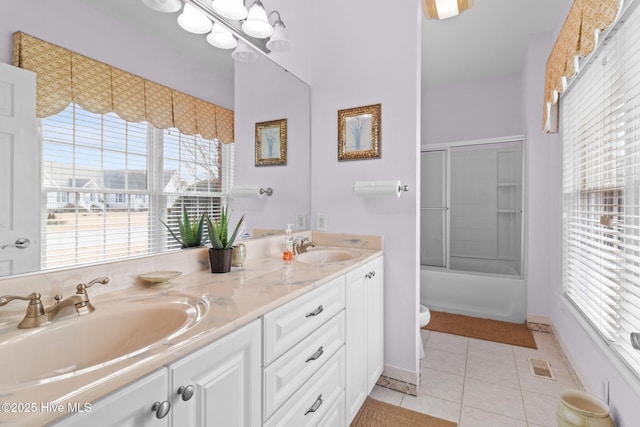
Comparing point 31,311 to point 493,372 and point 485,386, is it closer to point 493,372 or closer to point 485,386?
point 485,386

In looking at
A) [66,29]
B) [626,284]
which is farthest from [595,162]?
[66,29]

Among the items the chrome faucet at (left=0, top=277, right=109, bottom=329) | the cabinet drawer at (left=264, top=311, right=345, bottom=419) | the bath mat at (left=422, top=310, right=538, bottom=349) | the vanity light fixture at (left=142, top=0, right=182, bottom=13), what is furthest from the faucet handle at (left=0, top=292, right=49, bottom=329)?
the bath mat at (left=422, top=310, right=538, bottom=349)

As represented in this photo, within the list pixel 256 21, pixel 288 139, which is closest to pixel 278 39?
pixel 256 21

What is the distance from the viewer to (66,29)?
0.92 m

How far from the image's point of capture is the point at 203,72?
1364 mm

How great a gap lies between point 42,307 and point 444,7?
2.53 m

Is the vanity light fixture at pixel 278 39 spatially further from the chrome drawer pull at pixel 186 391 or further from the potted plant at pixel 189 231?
the chrome drawer pull at pixel 186 391

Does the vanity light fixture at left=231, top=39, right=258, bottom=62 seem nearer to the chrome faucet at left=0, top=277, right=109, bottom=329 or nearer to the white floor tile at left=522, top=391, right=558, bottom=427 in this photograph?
the chrome faucet at left=0, top=277, right=109, bottom=329

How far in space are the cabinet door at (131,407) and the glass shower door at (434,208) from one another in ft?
11.5

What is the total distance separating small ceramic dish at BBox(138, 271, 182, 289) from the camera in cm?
110

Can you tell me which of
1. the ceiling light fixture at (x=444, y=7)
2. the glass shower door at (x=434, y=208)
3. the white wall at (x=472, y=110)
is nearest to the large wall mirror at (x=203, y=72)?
the ceiling light fixture at (x=444, y=7)

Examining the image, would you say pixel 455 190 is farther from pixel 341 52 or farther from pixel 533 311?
pixel 341 52

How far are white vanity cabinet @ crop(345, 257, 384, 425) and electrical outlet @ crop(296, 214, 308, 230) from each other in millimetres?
575

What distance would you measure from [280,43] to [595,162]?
80.4 inches
